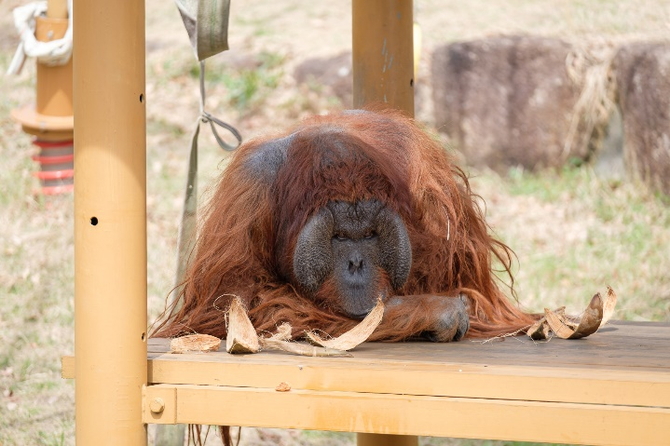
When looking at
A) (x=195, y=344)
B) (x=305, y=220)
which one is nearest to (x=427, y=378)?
(x=195, y=344)

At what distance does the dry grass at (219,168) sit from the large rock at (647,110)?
169mm

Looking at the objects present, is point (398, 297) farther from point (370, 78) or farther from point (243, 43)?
point (243, 43)

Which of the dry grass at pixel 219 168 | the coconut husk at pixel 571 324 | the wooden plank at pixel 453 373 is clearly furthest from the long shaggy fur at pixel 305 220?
the dry grass at pixel 219 168

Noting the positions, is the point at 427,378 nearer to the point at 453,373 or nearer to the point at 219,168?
the point at 453,373

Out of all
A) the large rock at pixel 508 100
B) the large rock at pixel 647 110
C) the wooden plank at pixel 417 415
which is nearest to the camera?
the wooden plank at pixel 417 415

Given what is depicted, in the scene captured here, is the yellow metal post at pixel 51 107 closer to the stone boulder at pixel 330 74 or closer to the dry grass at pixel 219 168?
the dry grass at pixel 219 168

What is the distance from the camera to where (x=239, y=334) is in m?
1.98

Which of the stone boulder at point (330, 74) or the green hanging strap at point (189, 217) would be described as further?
the stone boulder at point (330, 74)

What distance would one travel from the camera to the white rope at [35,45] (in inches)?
188

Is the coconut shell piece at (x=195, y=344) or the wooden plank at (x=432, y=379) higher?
the coconut shell piece at (x=195, y=344)

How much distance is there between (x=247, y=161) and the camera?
2.46 m

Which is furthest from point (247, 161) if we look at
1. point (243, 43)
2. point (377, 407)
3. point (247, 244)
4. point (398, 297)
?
point (243, 43)

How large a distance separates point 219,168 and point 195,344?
135 centimetres

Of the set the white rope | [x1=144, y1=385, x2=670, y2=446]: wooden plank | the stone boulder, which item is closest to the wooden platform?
[x1=144, y1=385, x2=670, y2=446]: wooden plank
